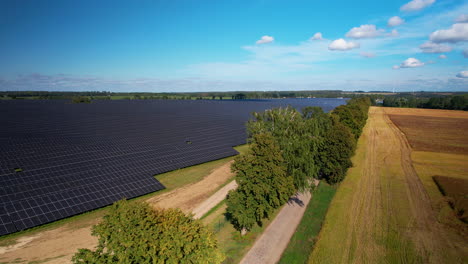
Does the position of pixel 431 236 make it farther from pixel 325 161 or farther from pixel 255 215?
pixel 255 215

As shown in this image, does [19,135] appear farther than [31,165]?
Yes

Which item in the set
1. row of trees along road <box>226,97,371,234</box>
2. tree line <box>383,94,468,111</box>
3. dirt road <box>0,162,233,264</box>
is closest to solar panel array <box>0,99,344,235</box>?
dirt road <box>0,162,233,264</box>

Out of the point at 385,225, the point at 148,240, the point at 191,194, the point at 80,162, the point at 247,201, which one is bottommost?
the point at 385,225

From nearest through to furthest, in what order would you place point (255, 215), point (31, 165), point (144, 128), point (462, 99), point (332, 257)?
point (332, 257)
point (255, 215)
point (31, 165)
point (144, 128)
point (462, 99)

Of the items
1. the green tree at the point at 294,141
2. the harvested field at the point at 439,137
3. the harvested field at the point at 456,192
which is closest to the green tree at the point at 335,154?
the green tree at the point at 294,141

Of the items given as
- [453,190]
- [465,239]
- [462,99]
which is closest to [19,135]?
[465,239]

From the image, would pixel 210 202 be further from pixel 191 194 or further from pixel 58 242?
pixel 58 242

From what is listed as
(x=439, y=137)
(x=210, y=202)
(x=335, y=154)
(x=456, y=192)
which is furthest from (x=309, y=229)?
(x=439, y=137)

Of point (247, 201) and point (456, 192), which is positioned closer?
point (247, 201)
